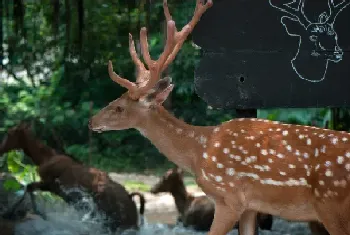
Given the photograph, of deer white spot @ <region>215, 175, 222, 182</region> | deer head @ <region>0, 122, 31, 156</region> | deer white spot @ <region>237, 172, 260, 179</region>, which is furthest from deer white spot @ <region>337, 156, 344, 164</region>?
Result: deer head @ <region>0, 122, 31, 156</region>

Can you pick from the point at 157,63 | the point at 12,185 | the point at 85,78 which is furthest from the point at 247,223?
the point at 85,78

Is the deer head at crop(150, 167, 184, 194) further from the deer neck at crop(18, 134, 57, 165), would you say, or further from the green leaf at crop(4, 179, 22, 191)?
the green leaf at crop(4, 179, 22, 191)

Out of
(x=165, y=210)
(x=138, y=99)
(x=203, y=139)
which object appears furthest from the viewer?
(x=165, y=210)

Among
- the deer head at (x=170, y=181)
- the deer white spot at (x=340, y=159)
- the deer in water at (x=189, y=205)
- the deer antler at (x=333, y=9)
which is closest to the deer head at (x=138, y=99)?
the deer white spot at (x=340, y=159)

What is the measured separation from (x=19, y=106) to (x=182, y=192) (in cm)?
264

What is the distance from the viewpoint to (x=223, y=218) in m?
4.61

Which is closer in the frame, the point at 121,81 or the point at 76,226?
the point at 121,81

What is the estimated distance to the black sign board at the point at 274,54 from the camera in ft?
17.9

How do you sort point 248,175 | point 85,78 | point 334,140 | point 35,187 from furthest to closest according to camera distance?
point 85,78 < point 35,187 < point 248,175 < point 334,140

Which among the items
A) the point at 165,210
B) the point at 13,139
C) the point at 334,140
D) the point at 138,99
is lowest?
the point at 165,210

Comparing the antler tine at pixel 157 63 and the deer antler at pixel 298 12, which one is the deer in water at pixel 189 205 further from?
the antler tine at pixel 157 63

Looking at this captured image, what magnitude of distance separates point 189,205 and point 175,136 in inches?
123

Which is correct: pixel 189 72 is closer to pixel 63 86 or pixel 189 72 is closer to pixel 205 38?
pixel 63 86

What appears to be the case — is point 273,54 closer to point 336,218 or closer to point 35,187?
point 336,218
